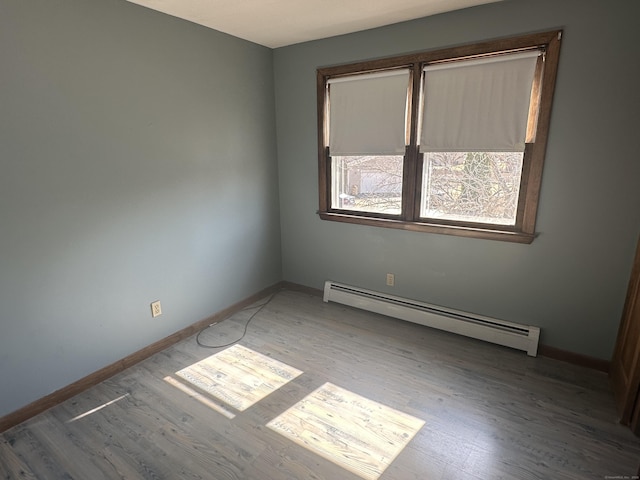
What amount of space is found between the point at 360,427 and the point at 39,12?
2768mm

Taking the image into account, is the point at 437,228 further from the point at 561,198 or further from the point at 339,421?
the point at 339,421

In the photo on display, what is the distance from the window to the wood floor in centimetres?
101

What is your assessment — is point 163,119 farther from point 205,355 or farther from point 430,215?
point 430,215

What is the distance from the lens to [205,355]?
2.59 meters

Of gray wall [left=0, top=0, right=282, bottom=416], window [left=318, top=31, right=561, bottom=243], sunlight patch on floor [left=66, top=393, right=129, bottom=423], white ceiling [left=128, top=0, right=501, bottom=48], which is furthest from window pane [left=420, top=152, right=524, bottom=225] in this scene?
sunlight patch on floor [left=66, top=393, right=129, bottom=423]

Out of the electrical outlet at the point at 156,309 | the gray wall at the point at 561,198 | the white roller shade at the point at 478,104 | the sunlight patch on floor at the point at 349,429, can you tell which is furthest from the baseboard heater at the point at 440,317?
the electrical outlet at the point at 156,309

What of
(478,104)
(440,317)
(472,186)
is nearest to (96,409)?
(440,317)

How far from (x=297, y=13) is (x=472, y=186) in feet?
5.75

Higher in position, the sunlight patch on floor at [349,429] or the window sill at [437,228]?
the window sill at [437,228]

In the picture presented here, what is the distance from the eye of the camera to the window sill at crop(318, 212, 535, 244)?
2.46 meters

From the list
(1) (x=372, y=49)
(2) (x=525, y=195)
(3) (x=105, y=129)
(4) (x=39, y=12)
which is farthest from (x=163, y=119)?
(2) (x=525, y=195)

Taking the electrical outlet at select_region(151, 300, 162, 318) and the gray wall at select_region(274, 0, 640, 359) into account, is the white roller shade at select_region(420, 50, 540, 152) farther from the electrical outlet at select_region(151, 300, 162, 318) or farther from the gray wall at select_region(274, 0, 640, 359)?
the electrical outlet at select_region(151, 300, 162, 318)

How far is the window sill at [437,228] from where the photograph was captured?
2.46m

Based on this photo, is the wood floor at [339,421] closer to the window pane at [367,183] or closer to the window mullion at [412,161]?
the window mullion at [412,161]
